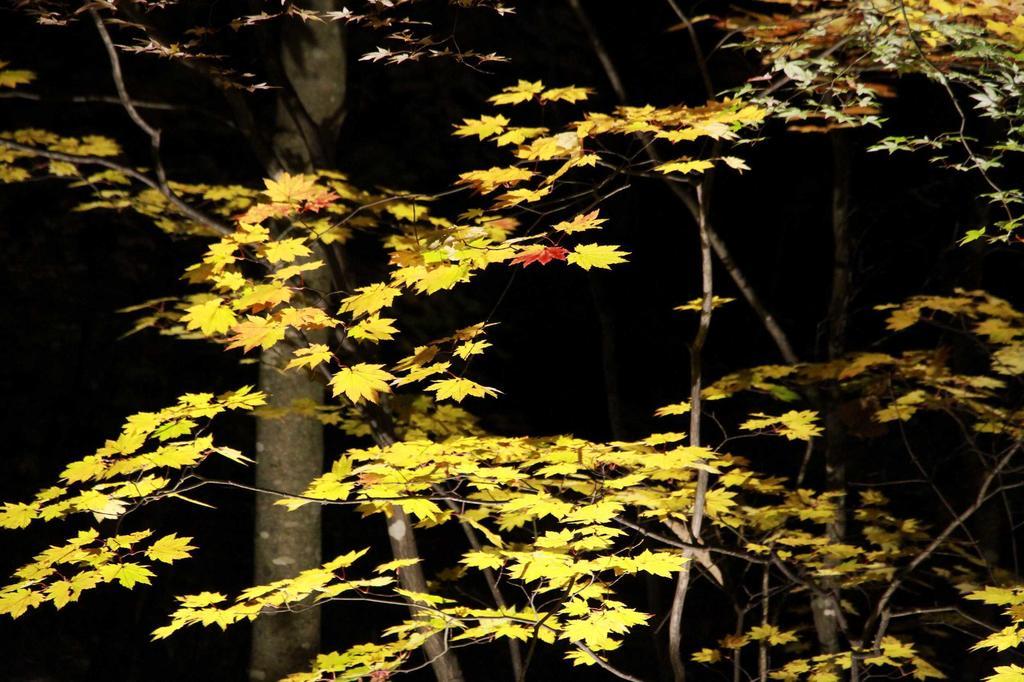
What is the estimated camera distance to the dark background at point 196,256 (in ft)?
22.0

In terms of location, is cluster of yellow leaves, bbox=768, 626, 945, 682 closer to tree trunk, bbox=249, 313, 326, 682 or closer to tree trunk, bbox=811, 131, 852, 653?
tree trunk, bbox=811, 131, 852, 653

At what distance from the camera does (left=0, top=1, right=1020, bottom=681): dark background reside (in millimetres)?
6707

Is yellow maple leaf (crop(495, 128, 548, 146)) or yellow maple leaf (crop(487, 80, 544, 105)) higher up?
yellow maple leaf (crop(487, 80, 544, 105))

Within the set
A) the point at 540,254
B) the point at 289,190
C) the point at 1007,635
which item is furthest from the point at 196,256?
the point at 1007,635

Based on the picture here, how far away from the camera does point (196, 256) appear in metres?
7.51

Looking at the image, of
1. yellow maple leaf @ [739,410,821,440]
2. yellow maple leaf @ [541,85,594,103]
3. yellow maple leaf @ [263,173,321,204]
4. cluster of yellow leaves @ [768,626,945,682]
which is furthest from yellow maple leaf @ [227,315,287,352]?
cluster of yellow leaves @ [768,626,945,682]

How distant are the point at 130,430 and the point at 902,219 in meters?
8.38

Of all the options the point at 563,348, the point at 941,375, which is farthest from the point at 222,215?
the point at 563,348

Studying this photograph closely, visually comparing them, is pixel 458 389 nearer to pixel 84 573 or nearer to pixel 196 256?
pixel 84 573

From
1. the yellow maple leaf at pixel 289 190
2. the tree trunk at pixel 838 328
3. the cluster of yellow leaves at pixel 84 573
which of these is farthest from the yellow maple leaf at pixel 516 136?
the tree trunk at pixel 838 328

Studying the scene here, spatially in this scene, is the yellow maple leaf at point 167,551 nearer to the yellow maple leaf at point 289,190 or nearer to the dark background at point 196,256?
the yellow maple leaf at point 289,190

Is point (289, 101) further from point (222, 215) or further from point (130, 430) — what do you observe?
point (130, 430)

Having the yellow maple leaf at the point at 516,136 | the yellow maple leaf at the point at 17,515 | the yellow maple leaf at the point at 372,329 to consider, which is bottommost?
the yellow maple leaf at the point at 17,515

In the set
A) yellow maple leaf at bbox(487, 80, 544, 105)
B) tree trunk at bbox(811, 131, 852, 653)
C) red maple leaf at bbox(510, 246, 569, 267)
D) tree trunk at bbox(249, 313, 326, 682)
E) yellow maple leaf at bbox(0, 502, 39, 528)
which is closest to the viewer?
red maple leaf at bbox(510, 246, 569, 267)
